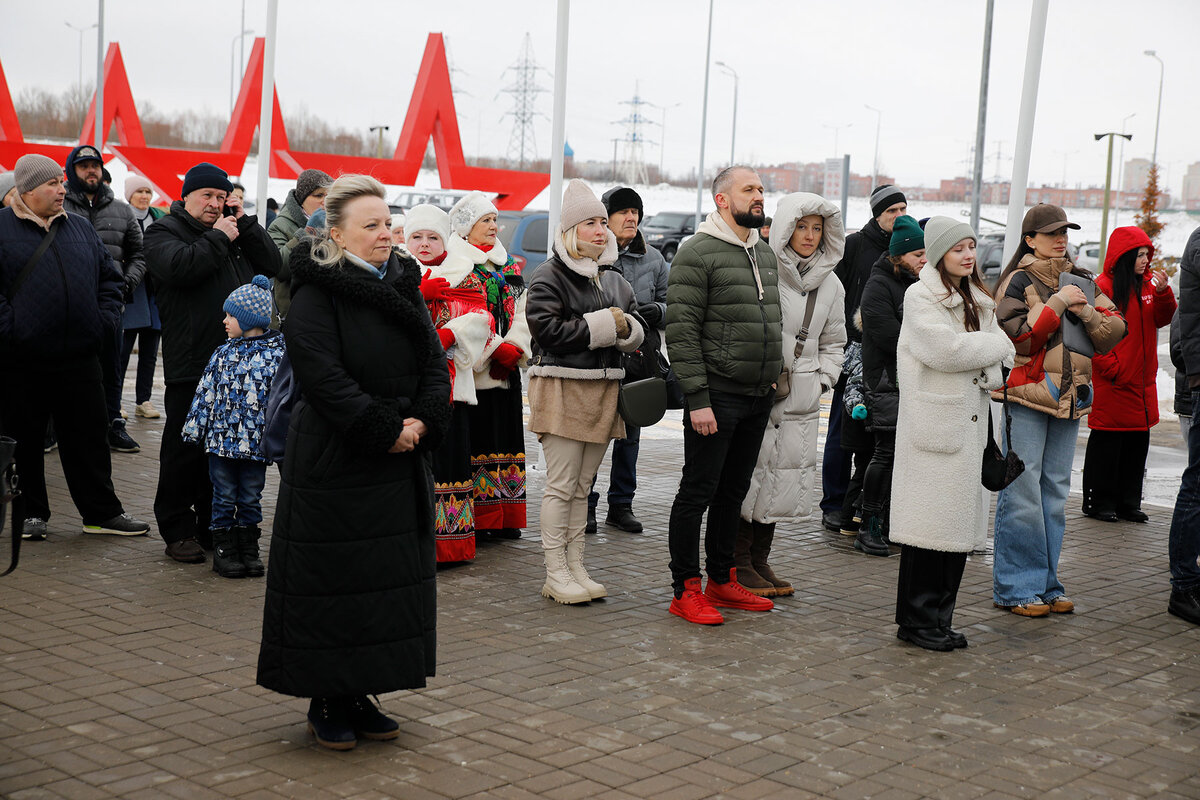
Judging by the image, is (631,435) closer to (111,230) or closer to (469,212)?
(469,212)

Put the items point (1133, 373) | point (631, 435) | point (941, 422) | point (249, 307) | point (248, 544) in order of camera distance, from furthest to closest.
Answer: point (1133, 373) < point (631, 435) < point (248, 544) < point (249, 307) < point (941, 422)

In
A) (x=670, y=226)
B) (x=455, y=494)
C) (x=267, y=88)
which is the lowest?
(x=455, y=494)

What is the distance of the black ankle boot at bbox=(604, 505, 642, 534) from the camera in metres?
Result: 8.30

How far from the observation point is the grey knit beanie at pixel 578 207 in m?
6.40

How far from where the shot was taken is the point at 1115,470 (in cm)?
912

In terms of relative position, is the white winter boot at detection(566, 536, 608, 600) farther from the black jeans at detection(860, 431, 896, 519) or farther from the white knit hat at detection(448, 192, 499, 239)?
the black jeans at detection(860, 431, 896, 519)

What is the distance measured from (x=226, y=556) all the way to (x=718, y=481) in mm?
2697

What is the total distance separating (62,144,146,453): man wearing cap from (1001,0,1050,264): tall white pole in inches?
259

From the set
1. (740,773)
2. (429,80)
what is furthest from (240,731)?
(429,80)

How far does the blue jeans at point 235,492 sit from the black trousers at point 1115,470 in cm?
591

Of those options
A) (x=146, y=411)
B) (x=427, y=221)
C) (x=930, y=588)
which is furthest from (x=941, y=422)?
(x=146, y=411)

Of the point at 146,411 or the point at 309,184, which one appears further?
the point at 146,411

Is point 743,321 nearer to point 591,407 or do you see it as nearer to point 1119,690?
point 591,407

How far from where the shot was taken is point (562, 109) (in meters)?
10.3
